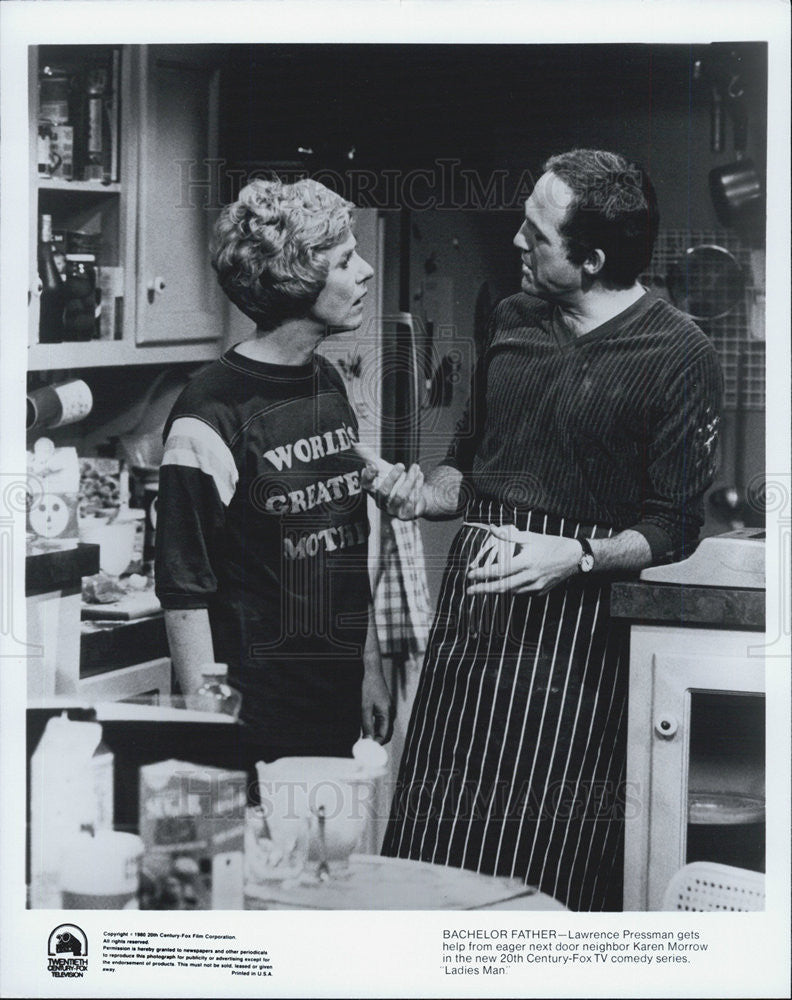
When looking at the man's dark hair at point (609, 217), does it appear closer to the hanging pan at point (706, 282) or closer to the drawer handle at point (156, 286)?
the hanging pan at point (706, 282)

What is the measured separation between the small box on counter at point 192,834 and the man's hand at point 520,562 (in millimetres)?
474

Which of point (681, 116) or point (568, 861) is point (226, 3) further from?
point (568, 861)

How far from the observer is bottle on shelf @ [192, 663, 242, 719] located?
1.68m

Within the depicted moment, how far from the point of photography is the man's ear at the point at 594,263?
163 cm

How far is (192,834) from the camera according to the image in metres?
1.70

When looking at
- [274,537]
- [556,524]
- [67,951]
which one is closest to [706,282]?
[556,524]

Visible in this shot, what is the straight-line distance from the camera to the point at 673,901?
168cm

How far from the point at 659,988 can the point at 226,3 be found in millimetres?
1622

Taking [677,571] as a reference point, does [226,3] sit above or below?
above

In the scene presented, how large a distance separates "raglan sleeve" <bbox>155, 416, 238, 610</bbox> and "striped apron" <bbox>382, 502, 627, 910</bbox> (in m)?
0.35

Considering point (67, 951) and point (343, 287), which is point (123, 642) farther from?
point (343, 287)

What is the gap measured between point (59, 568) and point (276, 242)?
59cm

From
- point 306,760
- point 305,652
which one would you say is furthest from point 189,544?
point 306,760

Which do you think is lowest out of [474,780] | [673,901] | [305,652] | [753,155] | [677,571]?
[673,901]
